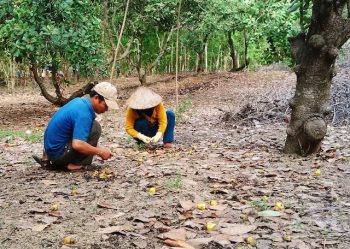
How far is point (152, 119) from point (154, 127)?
197 millimetres

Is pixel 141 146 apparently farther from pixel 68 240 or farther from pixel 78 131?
pixel 68 240

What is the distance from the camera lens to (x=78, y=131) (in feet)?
16.1

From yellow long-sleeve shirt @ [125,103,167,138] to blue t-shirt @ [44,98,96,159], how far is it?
1478 mm

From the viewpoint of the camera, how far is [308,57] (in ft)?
18.4

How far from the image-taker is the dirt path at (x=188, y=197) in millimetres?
3287

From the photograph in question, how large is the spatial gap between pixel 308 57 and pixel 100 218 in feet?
11.1

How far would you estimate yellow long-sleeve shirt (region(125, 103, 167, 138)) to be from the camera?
257 inches

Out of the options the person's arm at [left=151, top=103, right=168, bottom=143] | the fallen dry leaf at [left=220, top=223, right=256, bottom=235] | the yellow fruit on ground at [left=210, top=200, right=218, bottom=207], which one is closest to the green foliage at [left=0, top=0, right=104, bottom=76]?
the person's arm at [left=151, top=103, right=168, bottom=143]

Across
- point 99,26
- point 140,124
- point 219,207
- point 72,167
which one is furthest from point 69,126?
point 99,26

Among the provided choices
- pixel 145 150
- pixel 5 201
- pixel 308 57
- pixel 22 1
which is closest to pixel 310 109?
pixel 308 57

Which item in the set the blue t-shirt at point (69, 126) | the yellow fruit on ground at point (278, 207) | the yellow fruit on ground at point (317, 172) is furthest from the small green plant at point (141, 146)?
the yellow fruit on ground at point (278, 207)

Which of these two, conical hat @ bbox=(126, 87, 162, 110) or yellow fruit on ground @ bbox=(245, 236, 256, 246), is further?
conical hat @ bbox=(126, 87, 162, 110)

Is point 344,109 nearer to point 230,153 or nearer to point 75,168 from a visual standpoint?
point 230,153

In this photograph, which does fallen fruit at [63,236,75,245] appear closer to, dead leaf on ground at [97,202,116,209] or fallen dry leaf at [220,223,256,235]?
dead leaf on ground at [97,202,116,209]
